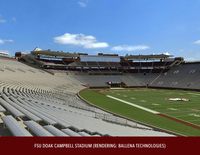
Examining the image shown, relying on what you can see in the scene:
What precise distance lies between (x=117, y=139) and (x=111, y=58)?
287ft

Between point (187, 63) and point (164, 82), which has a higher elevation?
point (187, 63)

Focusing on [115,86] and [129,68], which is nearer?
[115,86]

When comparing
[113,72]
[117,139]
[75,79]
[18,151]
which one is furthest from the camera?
[113,72]

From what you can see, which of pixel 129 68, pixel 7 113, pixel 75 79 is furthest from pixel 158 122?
pixel 129 68

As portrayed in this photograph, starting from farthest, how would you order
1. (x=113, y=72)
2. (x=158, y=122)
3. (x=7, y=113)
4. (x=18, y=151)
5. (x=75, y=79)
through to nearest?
(x=113, y=72) → (x=75, y=79) → (x=158, y=122) → (x=7, y=113) → (x=18, y=151)

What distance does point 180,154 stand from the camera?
5992 millimetres

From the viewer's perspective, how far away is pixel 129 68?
92250 mm

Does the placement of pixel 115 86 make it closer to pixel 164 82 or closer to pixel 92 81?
pixel 92 81

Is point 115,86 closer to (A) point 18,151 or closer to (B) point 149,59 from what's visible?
(B) point 149,59

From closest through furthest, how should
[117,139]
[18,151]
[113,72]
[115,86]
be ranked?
[18,151]
[117,139]
[115,86]
[113,72]

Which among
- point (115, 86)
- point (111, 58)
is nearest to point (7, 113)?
point (115, 86)

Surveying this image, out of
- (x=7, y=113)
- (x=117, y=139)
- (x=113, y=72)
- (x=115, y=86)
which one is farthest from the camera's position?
(x=113, y=72)

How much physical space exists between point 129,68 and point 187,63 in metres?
17.9

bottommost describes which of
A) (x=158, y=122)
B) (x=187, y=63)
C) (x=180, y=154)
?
(x=158, y=122)
